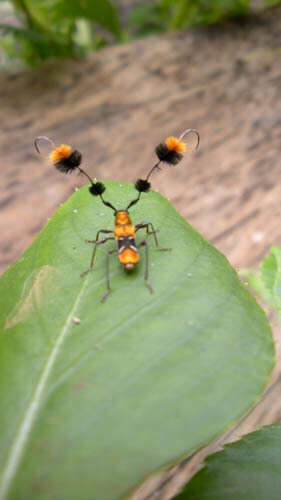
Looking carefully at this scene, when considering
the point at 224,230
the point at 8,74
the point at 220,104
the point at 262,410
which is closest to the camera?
the point at 262,410

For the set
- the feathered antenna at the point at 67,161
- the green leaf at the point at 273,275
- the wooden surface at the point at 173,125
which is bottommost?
the green leaf at the point at 273,275

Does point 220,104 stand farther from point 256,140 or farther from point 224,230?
point 224,230

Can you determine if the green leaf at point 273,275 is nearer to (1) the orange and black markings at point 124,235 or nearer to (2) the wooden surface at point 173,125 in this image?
(1) the orange and black markings at point 124,235

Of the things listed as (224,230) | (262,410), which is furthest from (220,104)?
(262,410)

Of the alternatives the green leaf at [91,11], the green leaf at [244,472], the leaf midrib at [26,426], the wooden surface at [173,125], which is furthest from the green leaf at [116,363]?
the green leaf at [91,11]

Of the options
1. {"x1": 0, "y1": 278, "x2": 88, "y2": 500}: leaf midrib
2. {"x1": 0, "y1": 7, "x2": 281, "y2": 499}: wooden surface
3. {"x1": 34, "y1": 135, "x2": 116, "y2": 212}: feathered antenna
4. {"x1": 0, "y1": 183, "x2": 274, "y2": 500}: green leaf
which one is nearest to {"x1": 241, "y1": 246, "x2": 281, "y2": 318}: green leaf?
{"x1": 0, "y1": 183, "x2": 274, "y2": 500}: green leaf

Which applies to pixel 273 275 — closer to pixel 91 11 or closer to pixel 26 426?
pixel 26 426

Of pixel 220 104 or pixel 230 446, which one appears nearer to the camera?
pixel 230 446
